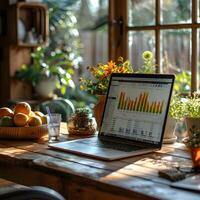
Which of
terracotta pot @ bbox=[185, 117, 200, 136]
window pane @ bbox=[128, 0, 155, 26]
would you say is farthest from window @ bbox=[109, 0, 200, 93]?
terracotta pot @ bbox=[185, 117, 200, 136]

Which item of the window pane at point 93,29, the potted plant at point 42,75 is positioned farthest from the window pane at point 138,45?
A: the window pane at point 93,29

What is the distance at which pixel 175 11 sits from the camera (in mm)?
2939

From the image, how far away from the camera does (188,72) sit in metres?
2.92

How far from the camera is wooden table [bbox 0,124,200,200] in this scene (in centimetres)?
133

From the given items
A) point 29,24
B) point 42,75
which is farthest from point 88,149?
point 29,24

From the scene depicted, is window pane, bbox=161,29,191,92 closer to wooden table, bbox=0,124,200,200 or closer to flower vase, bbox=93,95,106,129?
flower vase, bbox=93,95,106,129

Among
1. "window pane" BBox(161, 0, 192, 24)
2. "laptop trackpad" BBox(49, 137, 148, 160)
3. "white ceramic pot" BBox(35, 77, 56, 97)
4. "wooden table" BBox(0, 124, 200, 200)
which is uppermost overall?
"window pane" BBox(161, 0, 192, 24)

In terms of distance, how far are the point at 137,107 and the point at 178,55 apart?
4.35 ft

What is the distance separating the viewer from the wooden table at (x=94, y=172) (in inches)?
52.2

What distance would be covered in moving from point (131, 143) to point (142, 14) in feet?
4.79

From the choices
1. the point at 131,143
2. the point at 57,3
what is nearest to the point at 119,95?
the point at 131,143

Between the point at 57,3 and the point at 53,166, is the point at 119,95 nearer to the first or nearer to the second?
the point at 53,166

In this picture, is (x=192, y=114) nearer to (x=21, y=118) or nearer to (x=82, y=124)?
(x=82, y=124)

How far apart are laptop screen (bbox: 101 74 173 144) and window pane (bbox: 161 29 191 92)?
3.19 feet
